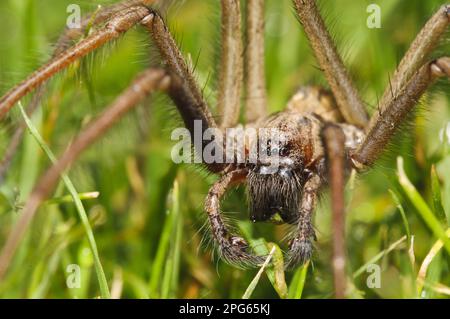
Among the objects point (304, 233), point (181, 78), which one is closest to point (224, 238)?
point (304, 233)

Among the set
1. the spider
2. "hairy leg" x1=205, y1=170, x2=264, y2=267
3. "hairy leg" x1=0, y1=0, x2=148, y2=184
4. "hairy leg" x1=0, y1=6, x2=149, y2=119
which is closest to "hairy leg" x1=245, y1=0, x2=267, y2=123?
the spider

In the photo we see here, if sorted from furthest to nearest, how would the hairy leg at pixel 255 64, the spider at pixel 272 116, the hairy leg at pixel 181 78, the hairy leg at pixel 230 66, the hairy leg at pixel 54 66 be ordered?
the hairy leg at pixel 255 64 → the hairy leg at pixel 230 66 → the hairy leg at pixel 181 78 → the hairy leg at pixel 54 66 → the spider at pixel 272 116

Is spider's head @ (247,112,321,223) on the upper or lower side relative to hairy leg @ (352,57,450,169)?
lower

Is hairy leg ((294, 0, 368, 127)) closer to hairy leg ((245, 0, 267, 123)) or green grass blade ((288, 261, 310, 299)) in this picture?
hairy leg ((245, 0, 267, 123))

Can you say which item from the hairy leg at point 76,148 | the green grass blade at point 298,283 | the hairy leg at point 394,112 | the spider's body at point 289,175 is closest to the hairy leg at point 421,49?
the hairy leg at point 394,112

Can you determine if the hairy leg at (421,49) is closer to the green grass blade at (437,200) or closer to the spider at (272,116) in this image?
the spider at (272,116)

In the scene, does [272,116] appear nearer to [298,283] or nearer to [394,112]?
[394,112]
